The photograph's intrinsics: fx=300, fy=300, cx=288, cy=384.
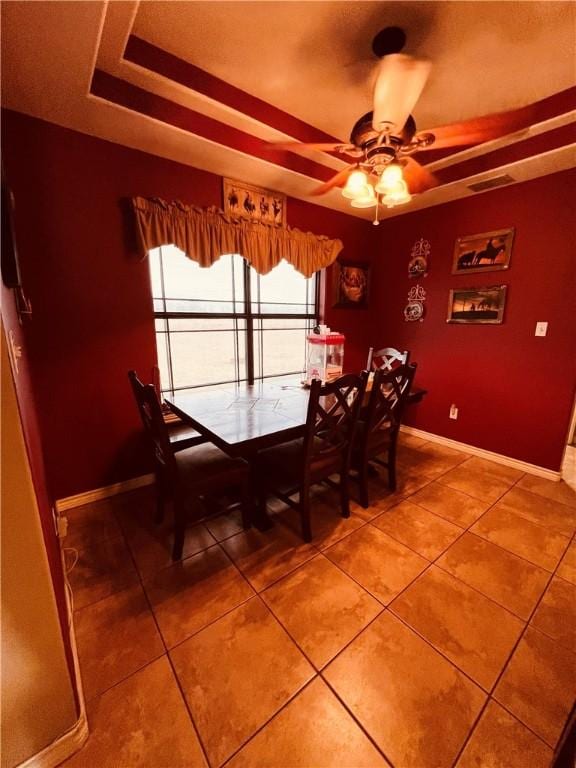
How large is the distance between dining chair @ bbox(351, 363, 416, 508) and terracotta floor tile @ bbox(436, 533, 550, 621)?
600 millimetres

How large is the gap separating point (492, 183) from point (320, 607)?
328 centimetres

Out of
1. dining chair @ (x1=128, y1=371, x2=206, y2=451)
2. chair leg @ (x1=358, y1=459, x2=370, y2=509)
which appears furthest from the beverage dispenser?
dining chair @ (x1=128, y1=371, x2=206, y2=451)

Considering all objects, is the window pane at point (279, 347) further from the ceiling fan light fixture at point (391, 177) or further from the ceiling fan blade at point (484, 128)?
the ceiling fan blade at point (484, 128)

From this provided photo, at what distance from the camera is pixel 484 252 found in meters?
2.71

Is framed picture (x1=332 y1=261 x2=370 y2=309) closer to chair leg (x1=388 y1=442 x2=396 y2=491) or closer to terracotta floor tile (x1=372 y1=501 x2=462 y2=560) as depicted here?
chair leg (x1=388 y1=442 x2=396 y2=491)

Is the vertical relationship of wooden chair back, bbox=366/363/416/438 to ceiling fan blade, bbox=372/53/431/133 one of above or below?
below

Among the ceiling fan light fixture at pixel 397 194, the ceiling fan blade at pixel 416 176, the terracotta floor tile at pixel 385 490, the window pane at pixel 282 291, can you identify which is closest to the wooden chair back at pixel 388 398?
the terracotta floor tile at pixel 385 490

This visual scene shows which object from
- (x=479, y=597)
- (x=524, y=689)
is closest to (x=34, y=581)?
(x=524, y=689)

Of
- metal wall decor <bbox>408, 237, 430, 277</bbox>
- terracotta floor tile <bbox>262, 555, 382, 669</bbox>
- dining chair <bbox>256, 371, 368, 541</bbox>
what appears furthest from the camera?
metal wall decor <bbox>408, 237, 430, 277</bbox>

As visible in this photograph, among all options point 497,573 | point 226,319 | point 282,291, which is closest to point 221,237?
point 226,319

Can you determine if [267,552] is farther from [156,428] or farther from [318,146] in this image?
[318,146]

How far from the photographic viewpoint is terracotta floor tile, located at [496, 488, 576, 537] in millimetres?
1962

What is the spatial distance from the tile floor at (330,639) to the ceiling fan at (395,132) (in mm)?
2050

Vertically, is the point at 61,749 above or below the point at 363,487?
below
